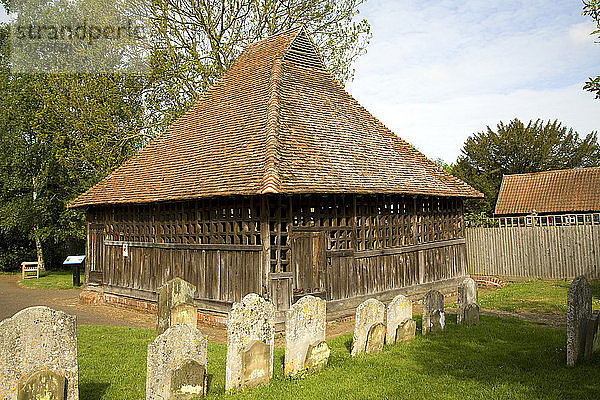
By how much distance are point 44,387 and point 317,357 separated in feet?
12.9

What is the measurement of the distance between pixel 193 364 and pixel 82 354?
12.8ft

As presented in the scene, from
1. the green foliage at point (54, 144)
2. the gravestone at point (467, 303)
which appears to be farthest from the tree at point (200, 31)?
the gravestone at point (467, 303)

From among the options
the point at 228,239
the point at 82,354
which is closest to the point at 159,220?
the point at 228,239

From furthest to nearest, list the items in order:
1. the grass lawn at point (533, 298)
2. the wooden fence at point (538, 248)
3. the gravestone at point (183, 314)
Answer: the wooden fence at point (538, 248) → the grass lawn at point (533, 298) → the gravestone at point (183, 314)

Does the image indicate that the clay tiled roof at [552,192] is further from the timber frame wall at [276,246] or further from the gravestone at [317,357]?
the gravestone at [317,357]

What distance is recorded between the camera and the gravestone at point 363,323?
8.71m

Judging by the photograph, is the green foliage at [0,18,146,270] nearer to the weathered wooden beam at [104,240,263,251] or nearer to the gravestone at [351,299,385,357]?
the weathered wooden beam at [104,240,263,251]

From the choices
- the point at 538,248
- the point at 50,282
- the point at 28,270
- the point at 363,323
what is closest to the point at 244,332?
the point at 363,323

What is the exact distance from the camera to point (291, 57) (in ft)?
53.2

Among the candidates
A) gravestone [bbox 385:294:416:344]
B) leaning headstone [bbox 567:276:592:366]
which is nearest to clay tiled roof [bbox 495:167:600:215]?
leaning headstone [bbox 567:276:592:366]

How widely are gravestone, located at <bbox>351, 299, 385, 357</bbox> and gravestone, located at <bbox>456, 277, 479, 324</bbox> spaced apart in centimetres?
296

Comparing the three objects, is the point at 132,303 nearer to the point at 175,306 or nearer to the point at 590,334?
the point at 175,306

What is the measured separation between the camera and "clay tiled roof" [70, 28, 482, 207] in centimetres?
1227

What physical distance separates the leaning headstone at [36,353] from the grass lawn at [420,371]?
3.45 feet
